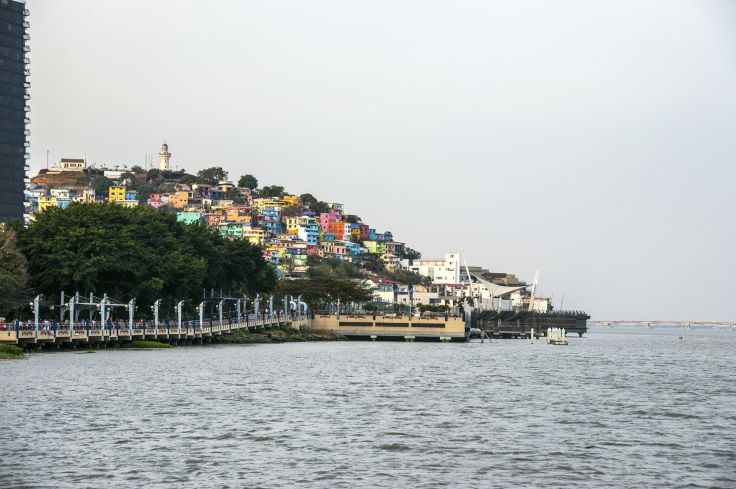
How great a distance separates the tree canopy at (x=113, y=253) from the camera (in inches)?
4540

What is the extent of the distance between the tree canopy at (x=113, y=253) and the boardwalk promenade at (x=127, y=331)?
4.48 meters

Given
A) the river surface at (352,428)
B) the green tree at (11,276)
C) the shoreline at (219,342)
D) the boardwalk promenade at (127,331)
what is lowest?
the river surface at (352,428)

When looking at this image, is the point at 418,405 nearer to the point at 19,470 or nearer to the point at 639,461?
the point at 639,461

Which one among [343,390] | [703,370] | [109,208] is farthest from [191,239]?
[343,390]

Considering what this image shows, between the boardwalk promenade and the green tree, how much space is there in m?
2.95

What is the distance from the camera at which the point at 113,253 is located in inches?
4685

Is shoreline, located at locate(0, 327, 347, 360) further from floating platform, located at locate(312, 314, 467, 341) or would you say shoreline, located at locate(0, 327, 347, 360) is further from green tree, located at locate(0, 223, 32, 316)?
green tree, located at locate(0, 223, 32, 316)

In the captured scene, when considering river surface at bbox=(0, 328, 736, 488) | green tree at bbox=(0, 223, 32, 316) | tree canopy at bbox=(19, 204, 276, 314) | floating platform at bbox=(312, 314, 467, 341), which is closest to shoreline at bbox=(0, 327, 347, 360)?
floating platform at bbox=(312, 314, 467, 341)

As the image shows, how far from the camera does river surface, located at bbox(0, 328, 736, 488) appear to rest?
37.4 m

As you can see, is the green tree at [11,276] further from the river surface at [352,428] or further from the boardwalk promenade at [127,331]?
the river surface at [352,428]

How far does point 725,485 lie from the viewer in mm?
36469

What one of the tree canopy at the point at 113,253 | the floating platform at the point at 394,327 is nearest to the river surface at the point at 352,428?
the tree canopy at the point at 113,253

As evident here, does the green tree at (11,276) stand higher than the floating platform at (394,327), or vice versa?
the green tree at (11,276)

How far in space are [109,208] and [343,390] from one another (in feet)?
218
